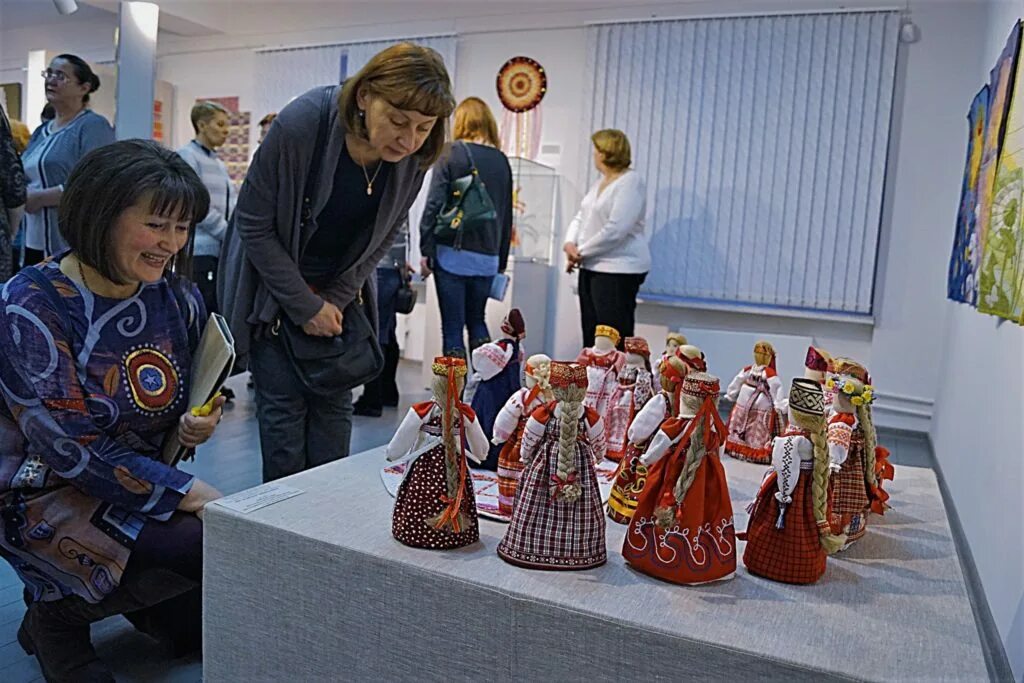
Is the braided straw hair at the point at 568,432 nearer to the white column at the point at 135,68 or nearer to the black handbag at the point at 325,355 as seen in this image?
the black handbag at the point at 325,355

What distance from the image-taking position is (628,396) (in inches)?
75.8

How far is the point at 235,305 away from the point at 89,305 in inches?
16.5

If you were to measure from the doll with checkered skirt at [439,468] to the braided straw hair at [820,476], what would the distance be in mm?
518

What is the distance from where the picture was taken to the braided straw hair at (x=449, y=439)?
51.6 inches

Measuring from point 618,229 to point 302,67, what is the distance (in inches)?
157

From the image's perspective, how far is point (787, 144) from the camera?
536cm

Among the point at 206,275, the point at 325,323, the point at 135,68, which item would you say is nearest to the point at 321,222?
the point at 325,323

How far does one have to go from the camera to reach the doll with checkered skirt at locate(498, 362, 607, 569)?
4.07 feet

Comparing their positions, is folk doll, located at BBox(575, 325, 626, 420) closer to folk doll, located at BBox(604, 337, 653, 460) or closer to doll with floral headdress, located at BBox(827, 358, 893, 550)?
folk doll, located at BBox(604, 337, 653, 460)

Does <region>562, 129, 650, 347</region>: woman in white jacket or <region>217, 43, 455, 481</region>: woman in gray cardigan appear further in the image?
<region>562, 129, 650, 347</region>: woman in white jacket

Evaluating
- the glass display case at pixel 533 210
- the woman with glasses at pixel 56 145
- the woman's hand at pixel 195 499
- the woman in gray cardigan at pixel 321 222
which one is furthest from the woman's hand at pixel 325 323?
the glass display case at pixel 533 210

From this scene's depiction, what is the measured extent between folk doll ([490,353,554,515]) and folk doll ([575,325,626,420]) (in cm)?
45

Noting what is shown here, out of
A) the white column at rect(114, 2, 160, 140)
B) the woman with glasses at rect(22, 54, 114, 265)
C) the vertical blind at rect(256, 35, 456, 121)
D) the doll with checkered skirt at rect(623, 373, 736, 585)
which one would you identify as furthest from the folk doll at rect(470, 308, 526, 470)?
the vertical blind at rect(256, 35, 456, 121)

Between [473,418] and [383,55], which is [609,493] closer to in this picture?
[473,418]
